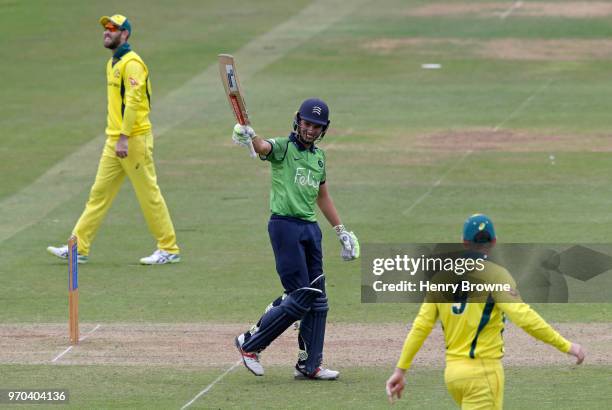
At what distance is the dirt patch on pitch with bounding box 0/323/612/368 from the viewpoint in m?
12.3

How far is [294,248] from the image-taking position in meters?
11.6

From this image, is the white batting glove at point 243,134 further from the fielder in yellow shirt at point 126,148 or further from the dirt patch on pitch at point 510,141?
the dirt patch on pitch at point 510,141

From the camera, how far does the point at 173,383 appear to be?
11.6 metres

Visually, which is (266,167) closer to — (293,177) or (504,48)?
(293,177)

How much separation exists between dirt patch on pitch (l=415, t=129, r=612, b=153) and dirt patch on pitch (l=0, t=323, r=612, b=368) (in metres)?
9.81

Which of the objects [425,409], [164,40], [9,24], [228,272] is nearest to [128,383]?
[425,409]

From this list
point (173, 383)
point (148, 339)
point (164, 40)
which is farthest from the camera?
point (164, 40)

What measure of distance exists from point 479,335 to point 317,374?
305 centimetres

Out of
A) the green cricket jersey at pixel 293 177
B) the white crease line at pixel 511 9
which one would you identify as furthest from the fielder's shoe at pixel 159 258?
the white crease line at pixel 511 9

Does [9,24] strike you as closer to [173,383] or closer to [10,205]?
[10,205]

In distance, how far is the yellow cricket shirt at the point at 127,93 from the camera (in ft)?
51.6

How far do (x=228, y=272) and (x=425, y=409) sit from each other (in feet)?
18.7

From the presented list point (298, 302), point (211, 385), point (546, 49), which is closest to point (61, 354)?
point (211, 385)

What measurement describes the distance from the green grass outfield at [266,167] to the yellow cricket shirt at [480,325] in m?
2.08
